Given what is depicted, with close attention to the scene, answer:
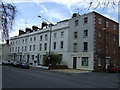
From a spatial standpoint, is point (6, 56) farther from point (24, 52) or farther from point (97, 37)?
point (97, 37)

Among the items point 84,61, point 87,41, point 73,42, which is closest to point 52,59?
point 73,42

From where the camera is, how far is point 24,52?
53.7 meters

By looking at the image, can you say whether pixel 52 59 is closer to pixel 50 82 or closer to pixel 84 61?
pixel 84 61

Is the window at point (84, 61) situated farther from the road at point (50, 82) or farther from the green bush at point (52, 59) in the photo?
the road at point (50, 82)

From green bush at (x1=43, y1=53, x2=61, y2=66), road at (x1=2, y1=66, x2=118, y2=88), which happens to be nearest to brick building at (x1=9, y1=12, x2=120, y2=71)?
green bush at (x1=43, y1=53, x2=61, y2=66)

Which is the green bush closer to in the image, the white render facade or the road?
the white render facade

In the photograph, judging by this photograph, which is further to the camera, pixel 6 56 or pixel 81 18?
pixel 6 56

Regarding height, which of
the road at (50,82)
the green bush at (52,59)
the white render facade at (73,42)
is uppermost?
the white render facade at (73,42)

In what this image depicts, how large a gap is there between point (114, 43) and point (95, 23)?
8.40 meters

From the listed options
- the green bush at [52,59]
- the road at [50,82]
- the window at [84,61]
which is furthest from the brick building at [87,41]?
the road at [50,82]

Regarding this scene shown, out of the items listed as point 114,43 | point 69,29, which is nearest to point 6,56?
point 69,29

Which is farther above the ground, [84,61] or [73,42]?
[73,42]

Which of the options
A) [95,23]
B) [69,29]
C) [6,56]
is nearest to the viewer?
[95,23]

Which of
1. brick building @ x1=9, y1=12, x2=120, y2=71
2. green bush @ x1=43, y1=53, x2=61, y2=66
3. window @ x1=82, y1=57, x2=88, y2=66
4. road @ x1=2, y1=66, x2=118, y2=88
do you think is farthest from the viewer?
green bush @ x1=43, y1=53, x2=61, y2=66
